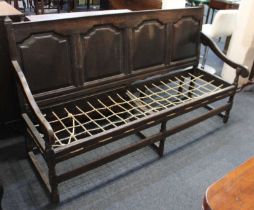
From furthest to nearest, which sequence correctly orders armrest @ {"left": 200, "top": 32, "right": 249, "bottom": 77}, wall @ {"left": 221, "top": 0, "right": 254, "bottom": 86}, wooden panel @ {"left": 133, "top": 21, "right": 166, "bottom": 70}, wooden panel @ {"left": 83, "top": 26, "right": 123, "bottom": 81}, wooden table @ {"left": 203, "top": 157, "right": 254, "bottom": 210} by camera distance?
wall @ {"left": 221, "top": 0, "right": 254, "bottom": 86} < armrest @ {"left": 200, "top": 32, "right": 249, "bottom": 77} < wooden panel @ {"left": 133, "top": 21, "right": 166, "bottom": 70} < wooden panel @ {"left": 83, "top": 26, "right": 123, "bottom": 81} < wooden table @ {"left": 203, "top": 157, "right": 254, "bottom": 210}

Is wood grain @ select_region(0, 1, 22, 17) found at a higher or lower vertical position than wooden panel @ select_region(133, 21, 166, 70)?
higher

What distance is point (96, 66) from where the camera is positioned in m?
1.98

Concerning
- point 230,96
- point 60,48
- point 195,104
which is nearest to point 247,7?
point 230,96

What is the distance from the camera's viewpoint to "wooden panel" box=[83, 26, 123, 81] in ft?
6.25

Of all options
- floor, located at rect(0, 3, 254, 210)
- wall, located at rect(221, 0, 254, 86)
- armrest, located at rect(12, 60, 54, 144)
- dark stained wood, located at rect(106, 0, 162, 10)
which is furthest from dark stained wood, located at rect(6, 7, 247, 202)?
dark stained wood, located at rect(106, 0, 162, 10)

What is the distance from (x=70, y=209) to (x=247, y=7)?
2618 mm

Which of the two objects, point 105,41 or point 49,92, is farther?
point 105,41

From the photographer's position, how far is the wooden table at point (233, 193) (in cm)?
102

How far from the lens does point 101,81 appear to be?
6.66ft

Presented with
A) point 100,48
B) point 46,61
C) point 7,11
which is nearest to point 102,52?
point 100,48

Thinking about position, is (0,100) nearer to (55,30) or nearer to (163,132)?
(55,30)

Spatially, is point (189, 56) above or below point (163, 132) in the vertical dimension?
above

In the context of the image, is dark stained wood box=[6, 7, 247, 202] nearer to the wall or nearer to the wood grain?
the wood grain

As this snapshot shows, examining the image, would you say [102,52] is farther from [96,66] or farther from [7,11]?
[7,11]
